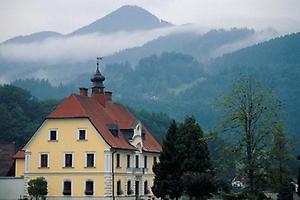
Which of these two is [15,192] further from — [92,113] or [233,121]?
[233,121]

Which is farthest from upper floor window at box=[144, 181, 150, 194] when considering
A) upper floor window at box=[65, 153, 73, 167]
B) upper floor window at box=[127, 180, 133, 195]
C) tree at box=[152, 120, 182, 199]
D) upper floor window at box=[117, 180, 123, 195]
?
tree at box=[152, 120, 182, 199]

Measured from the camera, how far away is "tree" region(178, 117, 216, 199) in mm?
47969

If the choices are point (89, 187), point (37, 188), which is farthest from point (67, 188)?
point (37, 188)

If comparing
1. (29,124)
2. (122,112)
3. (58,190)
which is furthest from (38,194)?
(29,124)

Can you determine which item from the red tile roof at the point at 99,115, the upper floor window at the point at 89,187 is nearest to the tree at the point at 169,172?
the red tile roof at the point at 99,115

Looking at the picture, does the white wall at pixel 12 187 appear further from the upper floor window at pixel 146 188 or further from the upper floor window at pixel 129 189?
the upper floor window at pixel 146 188

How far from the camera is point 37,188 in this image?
60281mm

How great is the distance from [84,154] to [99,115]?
5.30 m

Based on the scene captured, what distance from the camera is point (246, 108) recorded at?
38656 mm

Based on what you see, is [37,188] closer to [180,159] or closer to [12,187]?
[12,187]

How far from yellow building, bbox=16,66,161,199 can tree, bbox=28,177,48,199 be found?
1.66m

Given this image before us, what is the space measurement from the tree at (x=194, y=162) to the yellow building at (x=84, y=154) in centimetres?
977

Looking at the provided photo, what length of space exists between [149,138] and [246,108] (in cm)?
3649

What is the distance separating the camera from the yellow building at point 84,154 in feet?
201
